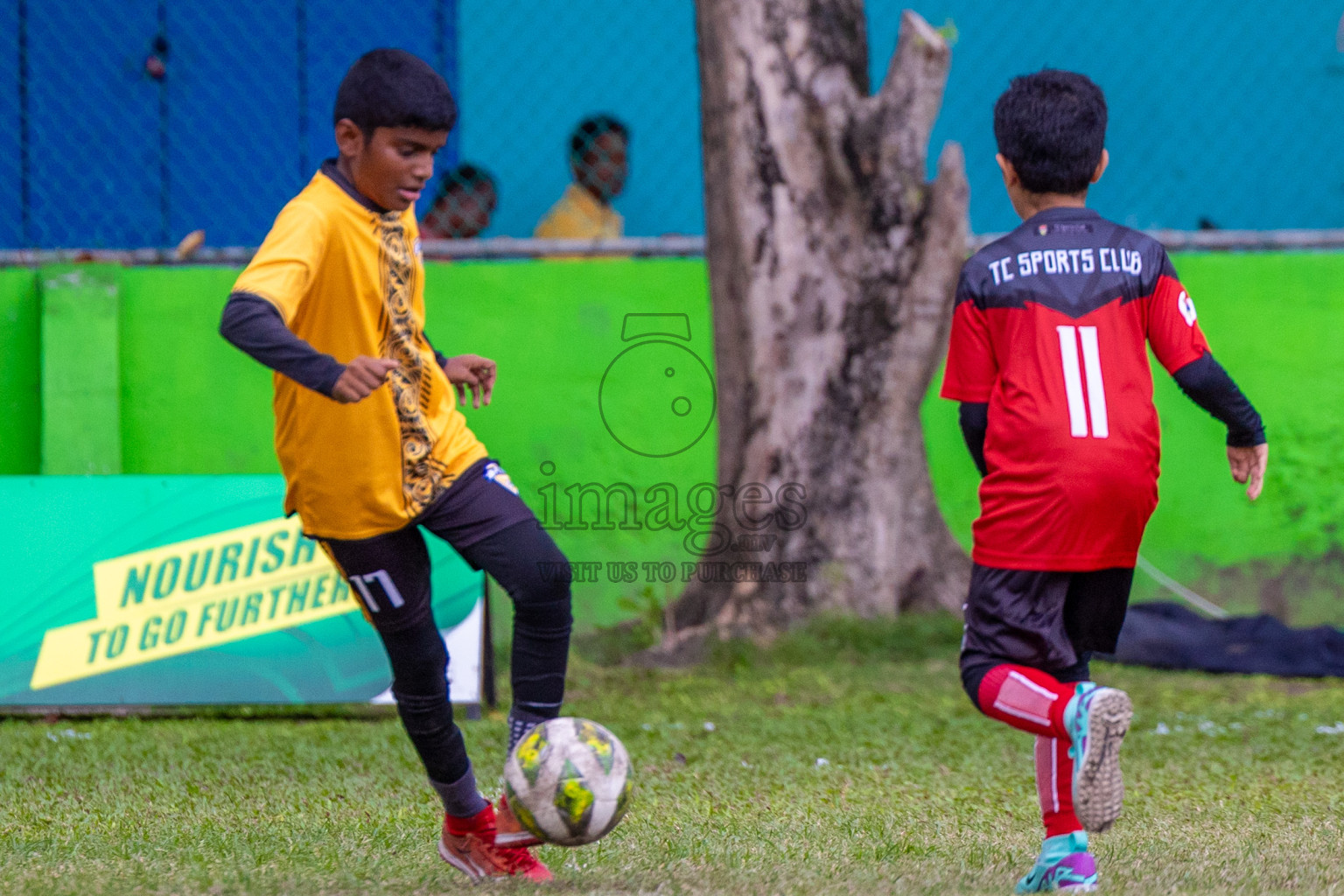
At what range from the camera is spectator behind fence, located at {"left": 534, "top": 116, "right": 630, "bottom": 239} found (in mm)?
7281

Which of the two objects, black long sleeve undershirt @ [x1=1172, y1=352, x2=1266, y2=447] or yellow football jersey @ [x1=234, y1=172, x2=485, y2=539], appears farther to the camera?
yellow football jersey @ [x1=234, y1=172, x2=485, y2=539]

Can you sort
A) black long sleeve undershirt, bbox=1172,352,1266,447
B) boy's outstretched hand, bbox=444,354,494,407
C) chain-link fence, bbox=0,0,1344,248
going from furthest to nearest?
chain-link fence, bbox=0,0,1344,248 → boy's outstretched hand, bbox=444,354,494,407 → black long sleeve undershirt, bbox=1172,352,1266,447

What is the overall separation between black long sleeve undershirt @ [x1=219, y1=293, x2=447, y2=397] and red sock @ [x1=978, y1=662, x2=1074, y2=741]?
136 centimetres

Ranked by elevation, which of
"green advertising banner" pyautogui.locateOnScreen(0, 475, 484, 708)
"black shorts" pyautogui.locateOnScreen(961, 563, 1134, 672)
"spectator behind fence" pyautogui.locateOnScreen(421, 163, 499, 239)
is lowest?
"green advertising banner" pyautogui.locateOnScreen(0, 475, 484, 708)

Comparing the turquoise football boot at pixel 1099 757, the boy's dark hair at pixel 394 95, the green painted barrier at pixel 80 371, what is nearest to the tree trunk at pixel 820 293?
the green painted barrier at pixel 80 371

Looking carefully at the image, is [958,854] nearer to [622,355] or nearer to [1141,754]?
[1141,754]

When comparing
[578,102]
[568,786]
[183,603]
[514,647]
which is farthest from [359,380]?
[578,102]

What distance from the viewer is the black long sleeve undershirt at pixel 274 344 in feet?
8.98

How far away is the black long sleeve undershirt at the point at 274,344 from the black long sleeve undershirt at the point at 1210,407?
123 cm

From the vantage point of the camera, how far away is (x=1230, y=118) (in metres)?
7.70

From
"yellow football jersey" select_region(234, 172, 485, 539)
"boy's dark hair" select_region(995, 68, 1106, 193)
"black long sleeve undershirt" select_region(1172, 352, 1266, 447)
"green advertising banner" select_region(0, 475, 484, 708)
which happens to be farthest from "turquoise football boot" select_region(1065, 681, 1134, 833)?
"green advertising banner" select_region(0, 475, 484, 708)

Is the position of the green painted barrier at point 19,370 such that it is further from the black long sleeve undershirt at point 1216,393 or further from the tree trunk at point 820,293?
the black long sleeve undershirt at point 1216,393

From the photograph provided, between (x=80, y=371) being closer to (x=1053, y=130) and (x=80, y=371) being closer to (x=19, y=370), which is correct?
(x=19, y=370)

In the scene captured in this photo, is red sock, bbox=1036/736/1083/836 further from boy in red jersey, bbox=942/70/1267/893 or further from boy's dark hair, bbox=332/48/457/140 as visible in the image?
boy's dark hair, bbox=332/48/457/140
